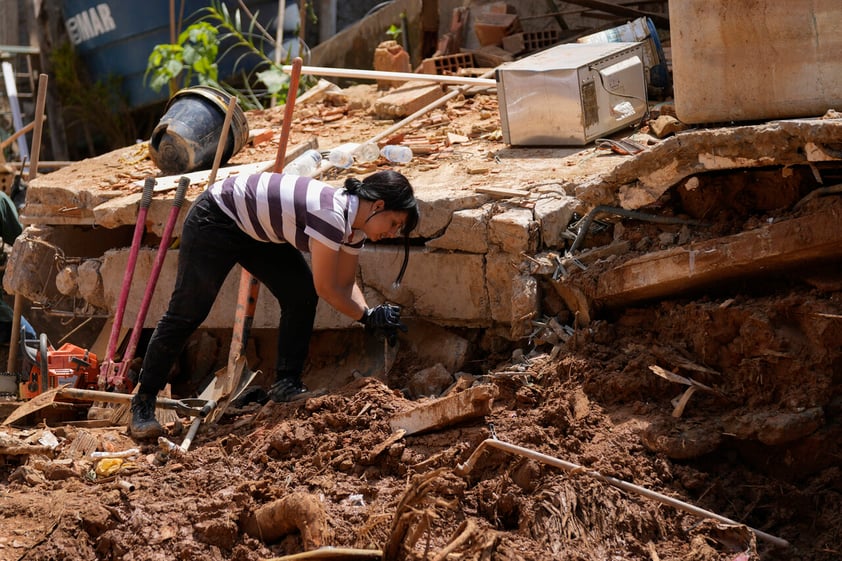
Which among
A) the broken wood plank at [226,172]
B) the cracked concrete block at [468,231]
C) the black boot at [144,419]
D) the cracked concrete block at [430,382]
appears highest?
the broken wood plank at [226,172]

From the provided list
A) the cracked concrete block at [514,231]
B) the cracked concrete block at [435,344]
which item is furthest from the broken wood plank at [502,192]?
the cracked concrete block at [435,344]

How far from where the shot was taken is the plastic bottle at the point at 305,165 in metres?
6.39

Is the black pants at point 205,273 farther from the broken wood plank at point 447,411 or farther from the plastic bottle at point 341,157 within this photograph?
the plastic bottle at point 341,157

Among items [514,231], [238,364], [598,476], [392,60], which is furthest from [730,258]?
[392,60]

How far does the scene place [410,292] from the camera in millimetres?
5742

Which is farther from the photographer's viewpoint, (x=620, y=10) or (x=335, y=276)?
(x=620, y=10)

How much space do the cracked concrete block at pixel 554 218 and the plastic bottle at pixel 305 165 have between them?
5.48ft

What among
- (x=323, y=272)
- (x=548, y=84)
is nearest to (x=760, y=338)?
(x=323, y=272)

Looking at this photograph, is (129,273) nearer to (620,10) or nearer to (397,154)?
(397,154)

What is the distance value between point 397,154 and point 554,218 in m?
1.62

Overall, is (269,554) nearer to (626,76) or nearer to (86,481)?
(86,481)

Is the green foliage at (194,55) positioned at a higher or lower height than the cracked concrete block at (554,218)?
higher

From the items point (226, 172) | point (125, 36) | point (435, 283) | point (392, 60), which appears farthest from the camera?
point (125, 36)

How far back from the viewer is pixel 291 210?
4766 mm
